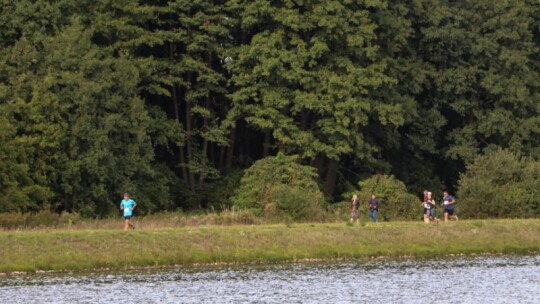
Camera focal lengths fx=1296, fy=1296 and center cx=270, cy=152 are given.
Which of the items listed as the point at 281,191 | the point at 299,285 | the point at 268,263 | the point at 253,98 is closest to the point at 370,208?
the point at 281,191

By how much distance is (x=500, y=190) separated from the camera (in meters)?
71.2

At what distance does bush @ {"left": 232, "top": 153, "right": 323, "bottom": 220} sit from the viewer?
222 feet

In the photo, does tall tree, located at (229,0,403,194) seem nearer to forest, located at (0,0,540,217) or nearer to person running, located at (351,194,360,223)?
forest, located at (0,0,540,217)

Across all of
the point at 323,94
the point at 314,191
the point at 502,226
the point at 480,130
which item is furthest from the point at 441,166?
the point at 502,226

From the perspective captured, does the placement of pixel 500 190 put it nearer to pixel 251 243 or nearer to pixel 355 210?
pixel 355 210

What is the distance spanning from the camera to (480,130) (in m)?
87.5

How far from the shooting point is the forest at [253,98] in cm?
7019

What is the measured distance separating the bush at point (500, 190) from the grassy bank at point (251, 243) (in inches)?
201

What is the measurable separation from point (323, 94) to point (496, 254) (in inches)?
866

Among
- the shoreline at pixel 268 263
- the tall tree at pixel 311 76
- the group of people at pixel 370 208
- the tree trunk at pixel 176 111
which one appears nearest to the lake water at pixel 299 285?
the shoreline at pixel 268 263

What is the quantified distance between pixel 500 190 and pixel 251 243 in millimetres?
19845

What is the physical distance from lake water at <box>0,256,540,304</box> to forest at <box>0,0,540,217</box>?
644 inches

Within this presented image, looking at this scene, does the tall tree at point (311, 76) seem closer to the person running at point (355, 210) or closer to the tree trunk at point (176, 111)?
the tree trunk at point (176, 111)

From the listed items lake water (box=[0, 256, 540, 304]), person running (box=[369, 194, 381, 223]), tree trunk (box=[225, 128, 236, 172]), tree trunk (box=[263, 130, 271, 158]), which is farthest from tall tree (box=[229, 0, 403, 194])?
lake water (box=[0, 256, 540, 304])
